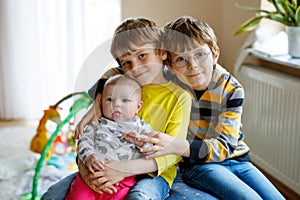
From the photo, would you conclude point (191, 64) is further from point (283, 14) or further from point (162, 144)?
point (283, 14)

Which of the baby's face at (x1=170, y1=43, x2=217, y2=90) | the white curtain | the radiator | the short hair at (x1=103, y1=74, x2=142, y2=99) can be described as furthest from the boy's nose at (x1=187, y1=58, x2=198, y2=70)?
the white curtain

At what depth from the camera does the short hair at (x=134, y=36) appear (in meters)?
1.21

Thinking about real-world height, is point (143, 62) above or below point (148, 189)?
above

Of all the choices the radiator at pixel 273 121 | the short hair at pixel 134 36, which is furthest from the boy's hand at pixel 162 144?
the radiator at pixel 273 121

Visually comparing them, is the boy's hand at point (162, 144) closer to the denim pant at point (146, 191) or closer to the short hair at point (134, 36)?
the denim pant at point (146, 191)

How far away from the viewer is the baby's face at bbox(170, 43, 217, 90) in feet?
4.07

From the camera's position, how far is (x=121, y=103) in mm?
1191

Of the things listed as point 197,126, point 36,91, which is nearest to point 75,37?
point 36,91

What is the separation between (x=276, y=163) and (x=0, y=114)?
94.8 inches

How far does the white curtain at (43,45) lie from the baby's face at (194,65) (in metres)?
2.24

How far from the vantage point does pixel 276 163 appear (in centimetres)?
262

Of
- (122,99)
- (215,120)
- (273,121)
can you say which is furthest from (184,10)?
(122,99)

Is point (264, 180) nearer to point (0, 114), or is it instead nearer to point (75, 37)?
point (75, 37)

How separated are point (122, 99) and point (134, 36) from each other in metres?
0.16
